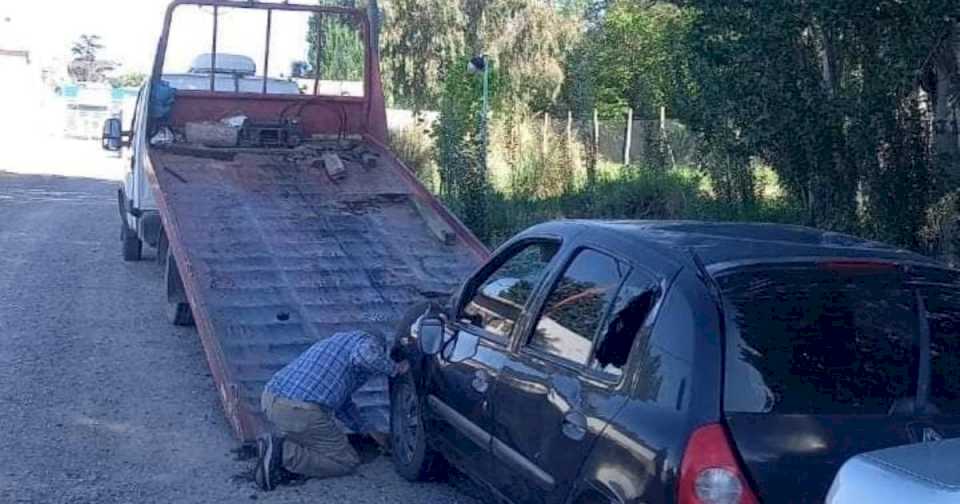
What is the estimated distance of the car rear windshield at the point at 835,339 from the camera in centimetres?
441

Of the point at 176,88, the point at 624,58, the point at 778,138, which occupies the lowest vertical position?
the point at 778,138

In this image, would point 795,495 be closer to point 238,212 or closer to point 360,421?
point 360,421

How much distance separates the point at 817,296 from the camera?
15.3 feet

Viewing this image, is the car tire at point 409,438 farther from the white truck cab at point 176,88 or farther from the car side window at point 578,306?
the white truck cab at point 176,88

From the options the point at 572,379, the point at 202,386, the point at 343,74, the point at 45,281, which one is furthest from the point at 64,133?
the point at 572,379

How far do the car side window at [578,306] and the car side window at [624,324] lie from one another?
2.7 inches

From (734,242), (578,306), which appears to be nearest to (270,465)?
(578,306)

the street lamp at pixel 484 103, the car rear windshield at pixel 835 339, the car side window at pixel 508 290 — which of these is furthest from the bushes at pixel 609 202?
the car rear windshield at pixel 835 339

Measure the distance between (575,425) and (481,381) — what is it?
117 cm

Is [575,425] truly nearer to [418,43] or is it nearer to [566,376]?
[566,376]

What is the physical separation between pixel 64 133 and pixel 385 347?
69716mm

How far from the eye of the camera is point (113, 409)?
8750 mm

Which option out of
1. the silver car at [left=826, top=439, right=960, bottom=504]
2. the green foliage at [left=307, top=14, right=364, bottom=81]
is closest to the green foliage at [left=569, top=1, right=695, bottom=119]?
the green foliage at [left=307, top=14, right=364, bottom=81]

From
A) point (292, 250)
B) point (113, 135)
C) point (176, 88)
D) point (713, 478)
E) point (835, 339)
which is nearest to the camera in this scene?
point (713, 478)
